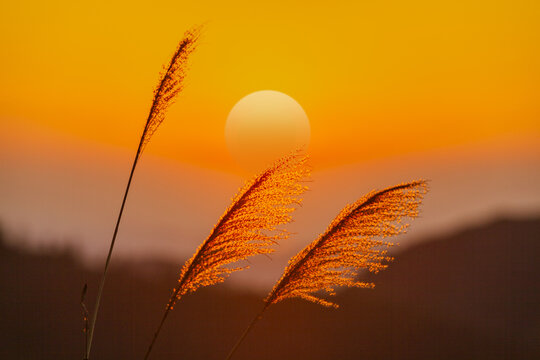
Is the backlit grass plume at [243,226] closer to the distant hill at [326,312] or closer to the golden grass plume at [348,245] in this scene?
the golden grass plume at [348,245]

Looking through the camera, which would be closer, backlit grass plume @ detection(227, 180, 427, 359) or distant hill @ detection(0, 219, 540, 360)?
backlit grass plume @ detection(227, 180, 427, 359)

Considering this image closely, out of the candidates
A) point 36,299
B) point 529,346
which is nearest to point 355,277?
point 36,299

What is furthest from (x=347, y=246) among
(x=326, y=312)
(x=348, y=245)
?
(x=326, y=312)

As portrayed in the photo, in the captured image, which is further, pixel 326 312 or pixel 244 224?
pixel 326 312

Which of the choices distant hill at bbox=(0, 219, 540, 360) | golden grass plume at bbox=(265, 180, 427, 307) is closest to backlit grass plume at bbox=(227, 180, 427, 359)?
golden grass plume at bbox=(265, 180, 427, 307)

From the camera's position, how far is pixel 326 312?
4055mm

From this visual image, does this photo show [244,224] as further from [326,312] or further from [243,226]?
[326,312]

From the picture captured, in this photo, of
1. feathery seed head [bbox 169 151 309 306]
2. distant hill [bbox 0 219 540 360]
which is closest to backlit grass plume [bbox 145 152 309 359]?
feathery seed head [bbox 169 151 309 306]

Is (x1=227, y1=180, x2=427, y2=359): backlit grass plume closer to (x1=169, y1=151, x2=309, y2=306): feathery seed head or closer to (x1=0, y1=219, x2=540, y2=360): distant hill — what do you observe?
(x1=169, y1=151, x2=309, y2=306): feathery seed head

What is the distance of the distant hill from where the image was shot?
11.6 feet

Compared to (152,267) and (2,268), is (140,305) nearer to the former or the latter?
(152,267)

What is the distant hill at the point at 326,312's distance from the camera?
353 cm

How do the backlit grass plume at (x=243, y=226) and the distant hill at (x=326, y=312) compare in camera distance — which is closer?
the backlit grass plume at (x=243, y=226)

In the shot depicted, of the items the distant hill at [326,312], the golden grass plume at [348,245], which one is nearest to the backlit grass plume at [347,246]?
the golden grass plume at [348,245]
